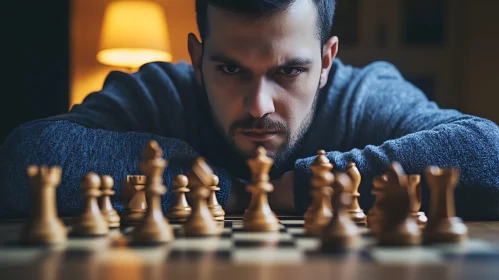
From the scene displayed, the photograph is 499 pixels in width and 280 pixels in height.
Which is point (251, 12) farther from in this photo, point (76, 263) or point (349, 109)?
point (76, 263)

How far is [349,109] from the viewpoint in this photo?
2.29 metres

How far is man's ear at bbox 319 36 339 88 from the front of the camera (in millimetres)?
2158

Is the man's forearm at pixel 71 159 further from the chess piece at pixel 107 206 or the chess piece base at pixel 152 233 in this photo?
the chess piece base at pixel 152 233

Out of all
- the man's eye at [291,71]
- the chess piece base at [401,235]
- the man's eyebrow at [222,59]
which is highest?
the man's eyebrow at [222,59]

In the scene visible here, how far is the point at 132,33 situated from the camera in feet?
12.0

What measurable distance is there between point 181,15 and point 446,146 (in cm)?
313

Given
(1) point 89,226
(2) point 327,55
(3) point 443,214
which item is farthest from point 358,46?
(1) point 89,226

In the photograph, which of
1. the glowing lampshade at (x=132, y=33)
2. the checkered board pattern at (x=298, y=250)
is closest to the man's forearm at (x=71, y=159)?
the checkered board pattern at (x=298, y=250)

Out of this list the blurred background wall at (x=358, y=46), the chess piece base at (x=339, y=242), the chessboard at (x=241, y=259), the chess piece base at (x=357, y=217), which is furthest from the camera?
the blurred background wall at (x=358, y=46)

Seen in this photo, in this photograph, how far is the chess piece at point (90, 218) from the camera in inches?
46.7

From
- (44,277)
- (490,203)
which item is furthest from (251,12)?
(44,277)

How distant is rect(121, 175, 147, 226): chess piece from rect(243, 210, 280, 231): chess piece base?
28 cm

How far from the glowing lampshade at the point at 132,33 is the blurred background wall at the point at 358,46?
492 millimetres

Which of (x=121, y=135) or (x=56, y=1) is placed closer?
(x=121, y=135)
